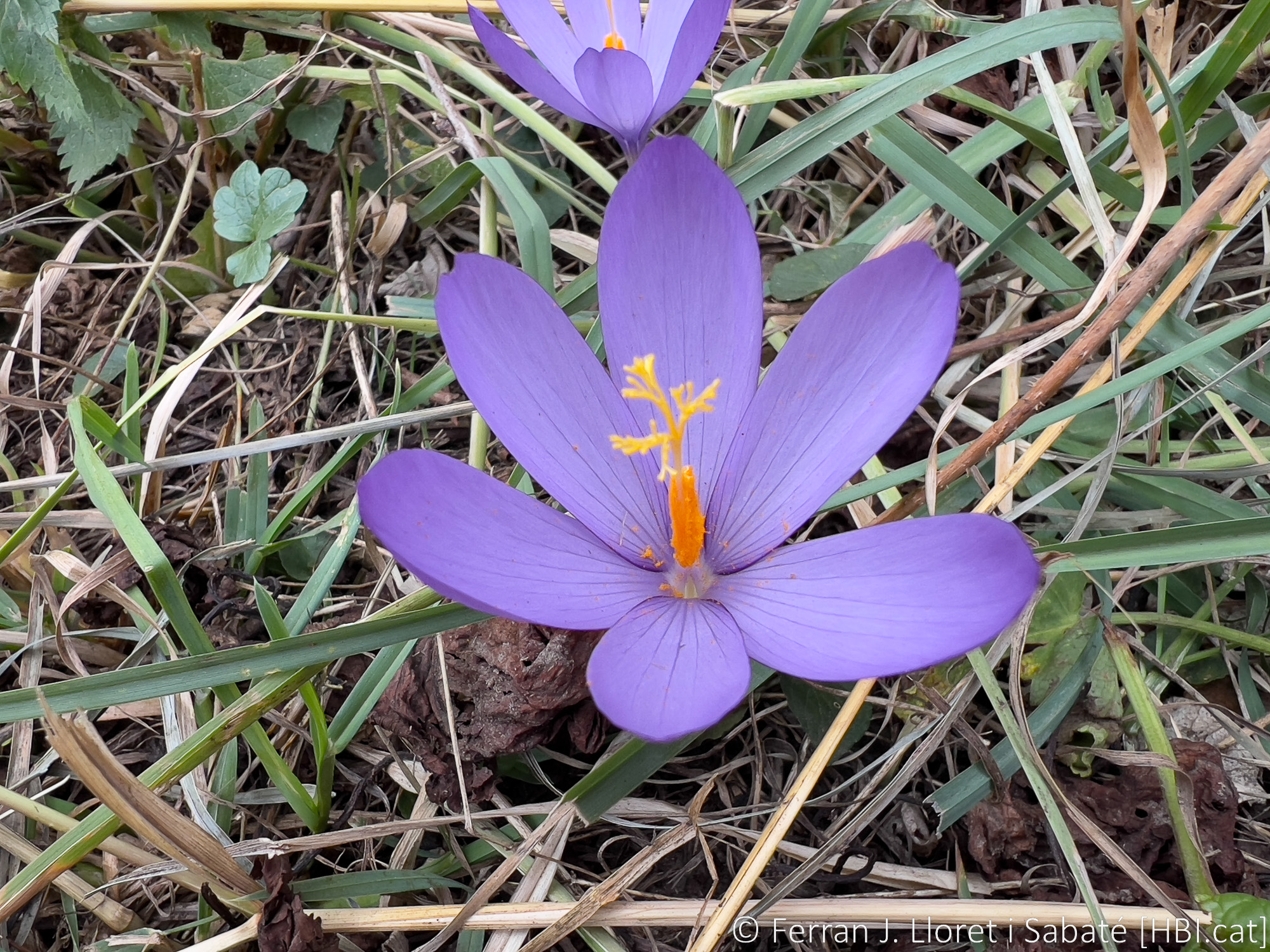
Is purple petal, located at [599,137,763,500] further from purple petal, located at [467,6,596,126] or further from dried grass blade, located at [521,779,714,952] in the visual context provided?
dried grass blade, located at [521,779,714,952]

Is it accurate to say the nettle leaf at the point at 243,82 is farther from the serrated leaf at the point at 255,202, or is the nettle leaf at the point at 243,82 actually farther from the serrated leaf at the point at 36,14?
the serrated leaf at the point at 36,14

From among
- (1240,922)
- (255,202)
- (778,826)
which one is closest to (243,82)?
(255,202)

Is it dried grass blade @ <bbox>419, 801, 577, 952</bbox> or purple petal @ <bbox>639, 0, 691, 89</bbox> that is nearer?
dried grass blade @ <bbox>419, 801, 577, 952</bbox>

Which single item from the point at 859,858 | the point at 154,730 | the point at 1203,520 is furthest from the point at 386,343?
the point at 1203,520

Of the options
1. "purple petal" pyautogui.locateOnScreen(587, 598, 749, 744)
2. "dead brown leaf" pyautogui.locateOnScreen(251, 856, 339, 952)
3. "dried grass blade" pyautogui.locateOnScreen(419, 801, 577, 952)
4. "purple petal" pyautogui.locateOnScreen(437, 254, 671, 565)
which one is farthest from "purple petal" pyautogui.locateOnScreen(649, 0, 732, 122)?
"dead brown leaf" pyautogui.locateOnScreen(251, 856, 339, 952)

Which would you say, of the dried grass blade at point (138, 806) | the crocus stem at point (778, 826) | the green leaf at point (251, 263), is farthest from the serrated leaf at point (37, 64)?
the crocus stem at point (778, 826)

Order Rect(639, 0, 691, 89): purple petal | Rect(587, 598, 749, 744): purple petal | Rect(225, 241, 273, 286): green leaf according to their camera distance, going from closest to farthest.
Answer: Rect(587, 598, 749, 744): purple petal, Rect(639, 0, 691, 89): purple petal, Rect(225, 241, 273, 286): green leaf

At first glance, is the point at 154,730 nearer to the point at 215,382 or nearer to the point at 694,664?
the point at 215,382
